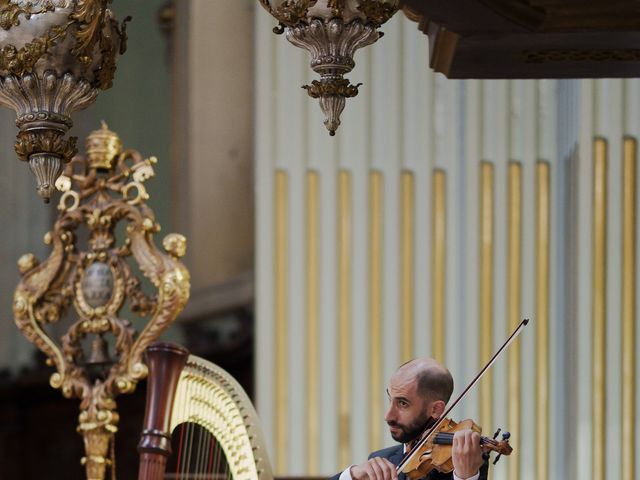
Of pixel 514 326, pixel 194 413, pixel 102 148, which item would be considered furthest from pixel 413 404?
pixel 514 326

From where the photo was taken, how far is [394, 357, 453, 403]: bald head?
3777mm

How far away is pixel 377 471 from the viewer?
3.64 m

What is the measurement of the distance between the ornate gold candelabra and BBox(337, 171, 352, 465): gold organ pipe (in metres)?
2.00

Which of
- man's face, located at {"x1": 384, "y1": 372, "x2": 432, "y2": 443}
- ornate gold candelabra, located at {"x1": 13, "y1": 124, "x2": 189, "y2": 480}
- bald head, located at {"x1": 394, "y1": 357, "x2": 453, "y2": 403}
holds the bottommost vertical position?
man's face, located at {"x1": 384, "y1": 372, "x2": 432, "y2": 443}

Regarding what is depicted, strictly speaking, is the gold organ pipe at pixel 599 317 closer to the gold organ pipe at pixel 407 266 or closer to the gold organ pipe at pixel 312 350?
the gold organ pipe at pixel 407 266

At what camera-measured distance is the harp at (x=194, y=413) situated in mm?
4410

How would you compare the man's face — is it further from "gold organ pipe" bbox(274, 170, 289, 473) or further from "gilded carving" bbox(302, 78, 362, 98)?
"gold organ pipe" bbox(274, 170, 289, 473)

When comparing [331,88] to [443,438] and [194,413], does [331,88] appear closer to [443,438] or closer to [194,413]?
[443,438]

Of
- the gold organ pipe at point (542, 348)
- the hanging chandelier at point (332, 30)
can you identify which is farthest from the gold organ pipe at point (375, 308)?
the hanging chandelier at point (332, 30)

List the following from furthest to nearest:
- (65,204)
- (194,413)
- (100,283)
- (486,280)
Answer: (486,280) → (65,204) → (100,283) → (194,413)

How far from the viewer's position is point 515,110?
729 centimetres

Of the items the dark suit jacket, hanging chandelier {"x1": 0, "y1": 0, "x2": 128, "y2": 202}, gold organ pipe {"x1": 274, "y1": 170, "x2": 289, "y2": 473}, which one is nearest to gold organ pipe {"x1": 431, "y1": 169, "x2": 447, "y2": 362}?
gold organ pipe {"x1": 274, "y1": 170, "x2": 289, "y2": 473}

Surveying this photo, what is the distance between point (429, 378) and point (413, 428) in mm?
120

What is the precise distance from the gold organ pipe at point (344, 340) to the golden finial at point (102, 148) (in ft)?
6.81
